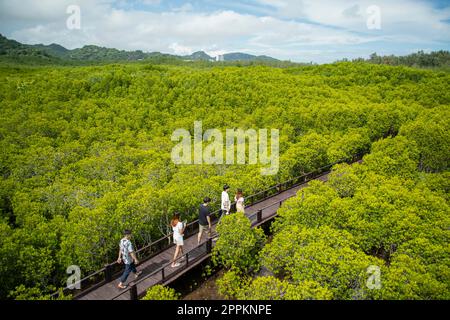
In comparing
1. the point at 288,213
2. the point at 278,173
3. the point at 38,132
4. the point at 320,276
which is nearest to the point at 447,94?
the point at 278,173

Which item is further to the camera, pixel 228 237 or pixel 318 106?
pixel 318 106

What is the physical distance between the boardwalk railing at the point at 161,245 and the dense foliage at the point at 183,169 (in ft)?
1.76

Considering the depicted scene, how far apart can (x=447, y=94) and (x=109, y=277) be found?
4458 cm

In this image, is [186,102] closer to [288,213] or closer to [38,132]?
[38,132]

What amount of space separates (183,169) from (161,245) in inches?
215

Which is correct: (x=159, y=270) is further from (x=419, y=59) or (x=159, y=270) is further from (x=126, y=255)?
(x=419, y=59)

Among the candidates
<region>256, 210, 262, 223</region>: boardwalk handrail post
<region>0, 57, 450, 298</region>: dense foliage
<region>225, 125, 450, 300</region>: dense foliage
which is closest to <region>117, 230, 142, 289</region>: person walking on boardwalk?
<region>0, 57, 450, 298</region>: dense foliage

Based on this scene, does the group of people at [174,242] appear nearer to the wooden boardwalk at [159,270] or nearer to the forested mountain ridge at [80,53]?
the wooden boardwalk at [159,270]

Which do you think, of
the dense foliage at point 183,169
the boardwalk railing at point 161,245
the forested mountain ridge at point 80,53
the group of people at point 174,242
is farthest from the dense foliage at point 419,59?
the group of people at point 174,242

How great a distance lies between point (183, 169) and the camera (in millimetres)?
18750

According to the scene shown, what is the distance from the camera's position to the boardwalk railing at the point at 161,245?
35.5ft

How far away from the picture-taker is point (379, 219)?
12.8 metres

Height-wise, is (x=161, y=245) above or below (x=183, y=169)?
below

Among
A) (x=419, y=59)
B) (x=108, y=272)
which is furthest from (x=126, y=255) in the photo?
(x=419, y=59)
